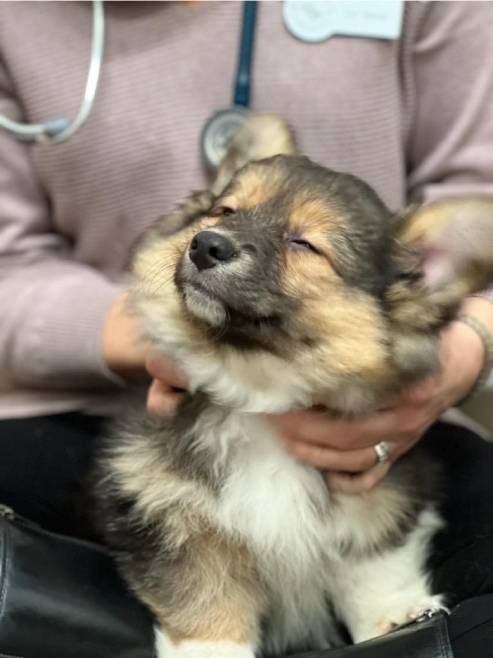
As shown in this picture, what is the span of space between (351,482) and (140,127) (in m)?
0.89

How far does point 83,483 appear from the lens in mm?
1721

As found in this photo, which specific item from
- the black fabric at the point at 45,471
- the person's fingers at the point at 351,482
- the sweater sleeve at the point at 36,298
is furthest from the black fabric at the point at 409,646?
the sweater sleeve at the point at 36,298

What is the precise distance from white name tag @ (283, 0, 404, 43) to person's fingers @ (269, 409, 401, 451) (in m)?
0.86

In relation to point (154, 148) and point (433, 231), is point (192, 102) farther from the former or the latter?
point (433, 231)

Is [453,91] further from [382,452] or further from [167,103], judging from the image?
[382,452]

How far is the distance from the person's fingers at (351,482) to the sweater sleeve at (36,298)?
54 cm

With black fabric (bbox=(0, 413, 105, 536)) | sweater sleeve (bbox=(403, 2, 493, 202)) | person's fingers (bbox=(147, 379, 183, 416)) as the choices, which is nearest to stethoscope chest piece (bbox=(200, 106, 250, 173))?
sweater sleeve (bbox=(403, 2, 493, 202))

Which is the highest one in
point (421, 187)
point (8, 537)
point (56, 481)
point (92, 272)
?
point (421, 187)

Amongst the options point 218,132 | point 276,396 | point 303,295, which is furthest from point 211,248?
point 218,132

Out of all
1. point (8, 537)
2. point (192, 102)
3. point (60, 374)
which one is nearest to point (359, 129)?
point (192, 102)

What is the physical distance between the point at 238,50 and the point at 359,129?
0.31 metres

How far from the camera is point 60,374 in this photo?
182 centimetres

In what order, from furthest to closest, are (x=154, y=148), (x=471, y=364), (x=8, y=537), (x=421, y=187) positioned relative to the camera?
(x=421, y=187) → (x=154, y=148) → (x=471, y=364) → (x=8, y=537)

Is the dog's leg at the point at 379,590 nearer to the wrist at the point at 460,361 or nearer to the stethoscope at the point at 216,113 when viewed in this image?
the wrist at the point at 460,361
